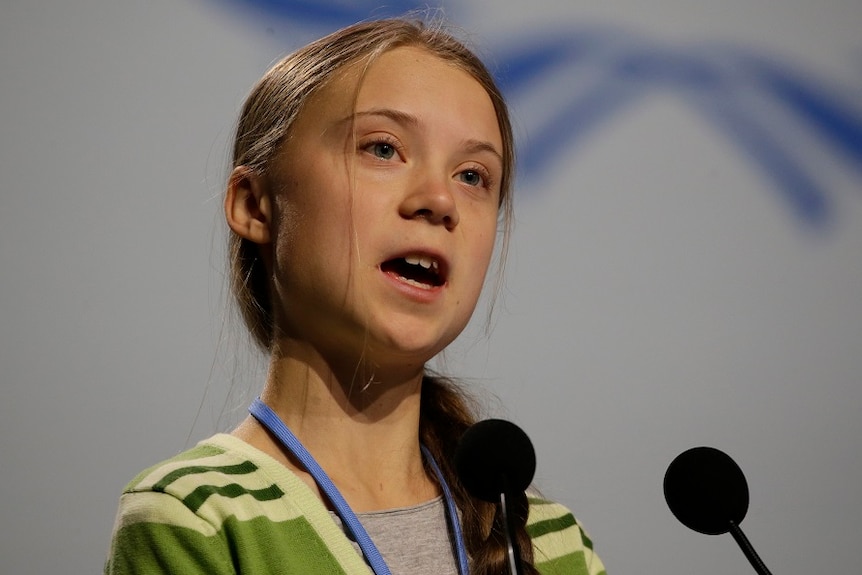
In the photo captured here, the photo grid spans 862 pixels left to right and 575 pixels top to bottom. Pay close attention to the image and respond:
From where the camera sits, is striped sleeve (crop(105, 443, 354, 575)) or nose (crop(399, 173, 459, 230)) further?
nose (crop(399, 173, 459, 230))

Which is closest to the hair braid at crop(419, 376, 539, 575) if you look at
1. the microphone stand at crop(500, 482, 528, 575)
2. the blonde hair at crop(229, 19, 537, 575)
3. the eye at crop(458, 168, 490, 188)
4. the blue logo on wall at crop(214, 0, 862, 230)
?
the blonde hair at crop(229, 19, 537, 575)

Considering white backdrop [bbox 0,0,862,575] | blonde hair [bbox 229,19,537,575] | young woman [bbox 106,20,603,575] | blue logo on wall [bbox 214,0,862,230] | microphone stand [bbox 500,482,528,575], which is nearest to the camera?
microphone stand [bbox 500,482,528,575]

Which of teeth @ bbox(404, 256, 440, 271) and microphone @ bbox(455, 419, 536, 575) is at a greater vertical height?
teeth @ bbox(404, 256, 440, 271)

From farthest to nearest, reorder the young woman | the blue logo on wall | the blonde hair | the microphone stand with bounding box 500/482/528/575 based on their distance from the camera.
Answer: the blue logo on wall < the blonde hair < the young woman < the microphone stand with bounding box 500/482/528/575

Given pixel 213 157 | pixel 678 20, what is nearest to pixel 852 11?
pixel 678 20

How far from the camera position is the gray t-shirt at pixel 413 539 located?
0.92m

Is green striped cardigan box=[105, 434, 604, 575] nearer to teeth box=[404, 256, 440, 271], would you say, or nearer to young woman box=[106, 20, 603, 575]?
young woman box=[106, 20, 603, 575]

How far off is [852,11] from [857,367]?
0.60 meters

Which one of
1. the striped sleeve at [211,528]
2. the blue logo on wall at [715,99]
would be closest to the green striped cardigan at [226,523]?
the striped sleeve at [211,528]

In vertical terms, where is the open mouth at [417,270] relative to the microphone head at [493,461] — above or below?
above

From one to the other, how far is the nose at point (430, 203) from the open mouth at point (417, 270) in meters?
0.04

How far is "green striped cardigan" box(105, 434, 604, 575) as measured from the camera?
2.64 ft

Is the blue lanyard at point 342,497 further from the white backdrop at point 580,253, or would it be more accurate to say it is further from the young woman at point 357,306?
the white backdrop at point 580,253

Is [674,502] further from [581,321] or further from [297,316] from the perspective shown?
[581,321]
